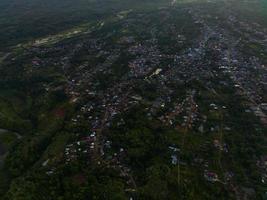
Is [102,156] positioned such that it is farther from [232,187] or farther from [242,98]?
[242,98]

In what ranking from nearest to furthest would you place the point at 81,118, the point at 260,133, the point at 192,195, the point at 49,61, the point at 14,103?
the point at 192,195 < the point at 260,133 < the point at 81,118 < the point at 14,103 < the point at 49,61

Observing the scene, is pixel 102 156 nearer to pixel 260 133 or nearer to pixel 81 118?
pixel 81 118

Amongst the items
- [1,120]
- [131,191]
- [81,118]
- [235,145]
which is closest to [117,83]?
[81,118]

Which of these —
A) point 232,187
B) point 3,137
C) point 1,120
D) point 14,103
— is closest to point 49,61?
point 14,103

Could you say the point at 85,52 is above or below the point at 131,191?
below

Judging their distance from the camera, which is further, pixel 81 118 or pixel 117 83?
pixel 117 83

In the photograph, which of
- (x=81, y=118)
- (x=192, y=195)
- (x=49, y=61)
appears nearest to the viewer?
(x=192, y=195)
